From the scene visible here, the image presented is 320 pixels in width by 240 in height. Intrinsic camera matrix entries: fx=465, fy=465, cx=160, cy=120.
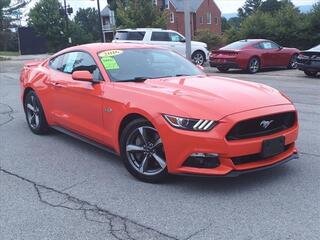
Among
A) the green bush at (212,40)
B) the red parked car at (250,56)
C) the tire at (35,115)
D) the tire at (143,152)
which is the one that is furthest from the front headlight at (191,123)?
the green bush at (212,40)

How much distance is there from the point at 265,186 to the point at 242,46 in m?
14.9

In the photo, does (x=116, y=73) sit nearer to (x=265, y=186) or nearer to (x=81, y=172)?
(x=81, y=172)

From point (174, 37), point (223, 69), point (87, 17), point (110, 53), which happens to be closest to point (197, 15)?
point (87, 17)

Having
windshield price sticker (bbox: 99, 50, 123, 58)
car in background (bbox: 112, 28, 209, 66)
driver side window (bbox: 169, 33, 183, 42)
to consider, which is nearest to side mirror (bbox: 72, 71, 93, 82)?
windshield price sticker (bbox: 99, 50, 123, 58)

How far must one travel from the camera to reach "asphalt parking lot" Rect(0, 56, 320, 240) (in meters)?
3.84

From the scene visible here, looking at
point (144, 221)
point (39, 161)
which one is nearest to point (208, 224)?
point (144, 221)

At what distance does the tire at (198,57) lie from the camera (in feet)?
74.7

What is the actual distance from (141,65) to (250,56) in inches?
533

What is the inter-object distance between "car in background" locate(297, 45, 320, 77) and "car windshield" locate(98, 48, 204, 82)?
1071 cm

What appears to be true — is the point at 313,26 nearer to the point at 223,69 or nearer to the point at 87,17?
the point at 223,69

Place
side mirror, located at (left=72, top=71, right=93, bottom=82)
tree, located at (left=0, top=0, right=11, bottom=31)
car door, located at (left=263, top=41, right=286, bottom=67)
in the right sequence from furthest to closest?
tree, located at (left=0, top=0, right=11, bottom=31) < car door, located at (left=263, top=41, right=286, bottom=67) < side mirror, located at (left=72, top=71, right=93, bottom=82)

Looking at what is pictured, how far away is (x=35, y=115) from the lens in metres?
7.42

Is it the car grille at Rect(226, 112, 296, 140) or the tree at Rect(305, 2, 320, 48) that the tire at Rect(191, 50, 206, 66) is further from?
the car grille at Rect(226, 112, 296, 140)

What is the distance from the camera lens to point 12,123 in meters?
8.44
